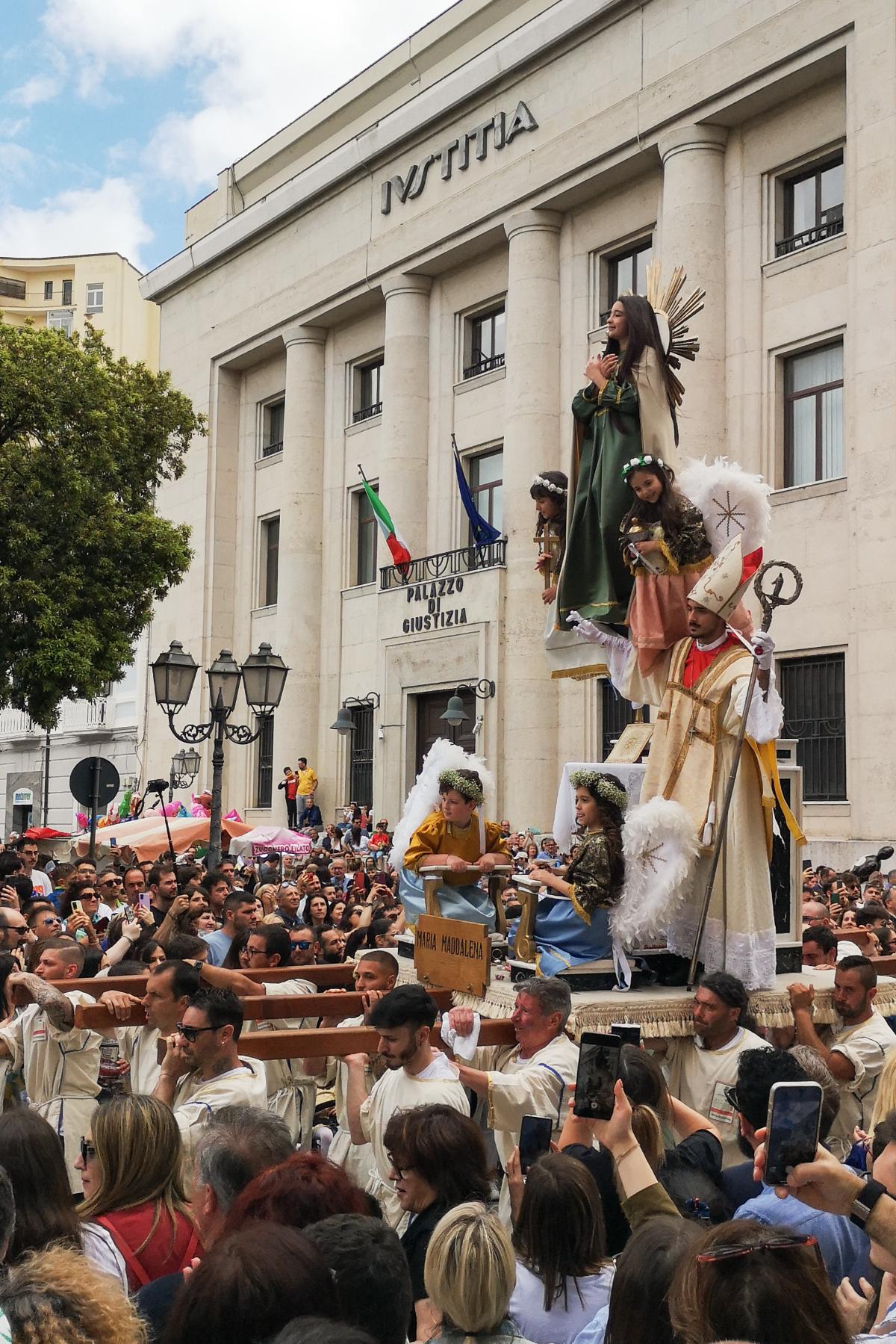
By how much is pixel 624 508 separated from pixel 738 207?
54.7 feet

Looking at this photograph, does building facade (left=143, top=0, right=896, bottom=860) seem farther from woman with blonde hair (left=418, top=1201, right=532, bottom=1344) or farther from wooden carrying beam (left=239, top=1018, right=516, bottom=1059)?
woman with blonde hair (left=418, top=1201, right=532, bottom=1344)

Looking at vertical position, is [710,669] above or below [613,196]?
below

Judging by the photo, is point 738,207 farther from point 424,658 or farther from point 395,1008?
point 395,1008

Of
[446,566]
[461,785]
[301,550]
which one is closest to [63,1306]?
[461,785]

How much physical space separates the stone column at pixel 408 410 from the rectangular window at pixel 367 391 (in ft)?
6.91

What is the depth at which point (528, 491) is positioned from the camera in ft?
84.8

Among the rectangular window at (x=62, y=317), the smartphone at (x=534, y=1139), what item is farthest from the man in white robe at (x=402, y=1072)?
the rectangular window at (x=62, y=317)

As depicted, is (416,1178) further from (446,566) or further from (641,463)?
(446,566)

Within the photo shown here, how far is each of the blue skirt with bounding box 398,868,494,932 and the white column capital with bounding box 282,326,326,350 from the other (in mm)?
25697

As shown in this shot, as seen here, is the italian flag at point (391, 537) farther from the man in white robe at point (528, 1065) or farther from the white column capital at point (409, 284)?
the man in white robe at point (528, 1065)

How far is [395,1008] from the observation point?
5.58 metres

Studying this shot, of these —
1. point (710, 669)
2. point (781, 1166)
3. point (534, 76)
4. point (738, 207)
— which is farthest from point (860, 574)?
point (781, 1166)

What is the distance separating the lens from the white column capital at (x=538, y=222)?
1055 inches

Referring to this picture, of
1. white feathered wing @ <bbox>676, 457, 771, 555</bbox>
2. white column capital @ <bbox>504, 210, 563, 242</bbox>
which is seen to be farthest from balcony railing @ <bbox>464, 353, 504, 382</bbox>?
white feathered wing @ <bbox>676, 457, 771, 555</bbox>
